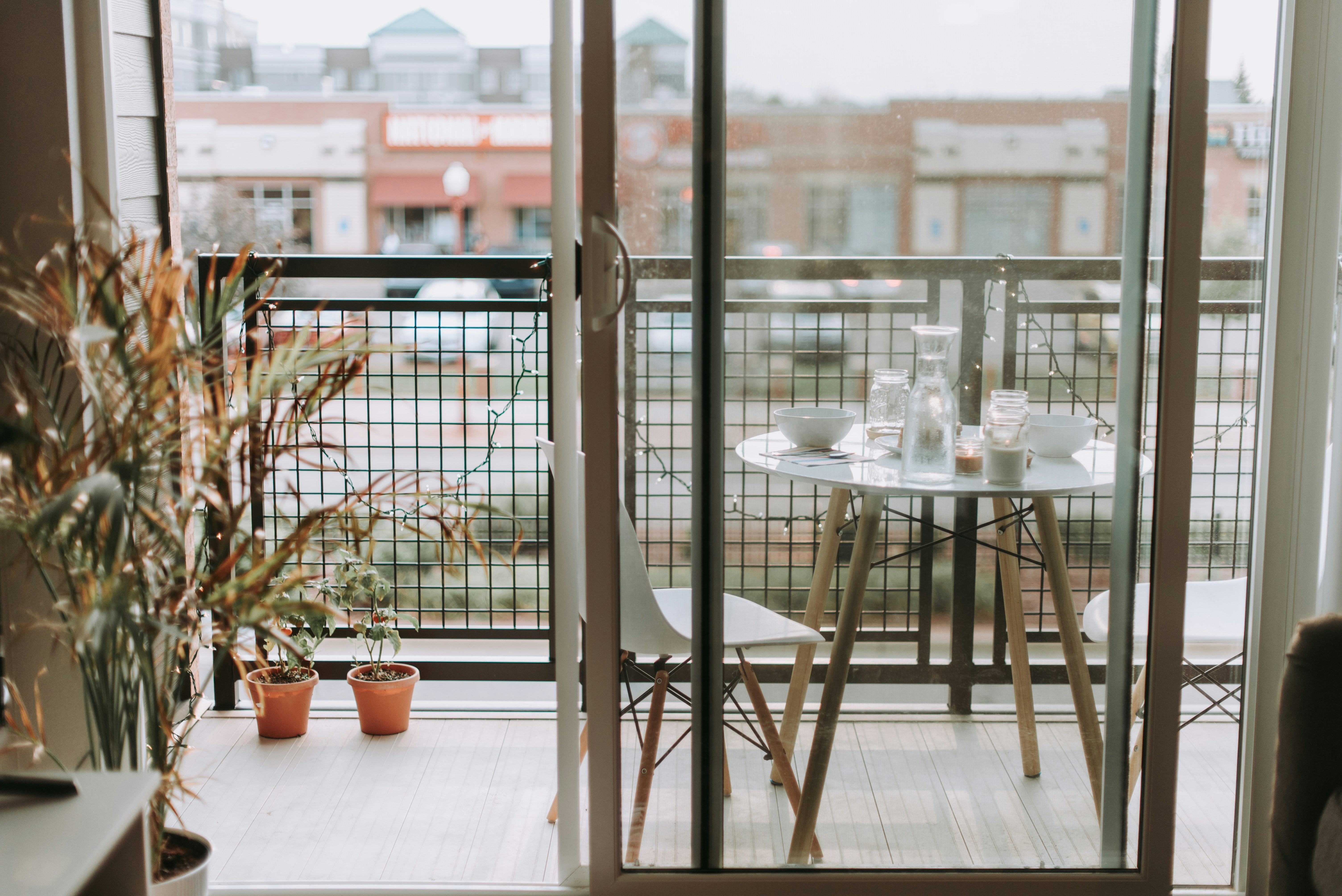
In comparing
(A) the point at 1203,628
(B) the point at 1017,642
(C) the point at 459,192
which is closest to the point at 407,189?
(C) the point at 459,192

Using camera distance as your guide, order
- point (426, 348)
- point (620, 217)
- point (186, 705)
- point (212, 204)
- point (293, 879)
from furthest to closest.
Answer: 1. point (212, 204)
2. point (186, 705)
3. point (426, 348)
4. point (293, 879)
5. point (620, 217)

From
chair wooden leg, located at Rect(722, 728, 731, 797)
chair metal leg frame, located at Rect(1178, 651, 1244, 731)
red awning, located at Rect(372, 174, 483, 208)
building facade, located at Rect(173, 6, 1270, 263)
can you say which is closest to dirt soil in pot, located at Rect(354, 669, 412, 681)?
chair wooden leg, located at Rect(722, 728, 731, 797)

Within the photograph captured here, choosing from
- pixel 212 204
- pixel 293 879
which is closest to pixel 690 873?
pixel 293 879

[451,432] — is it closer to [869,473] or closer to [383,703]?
[383,703]

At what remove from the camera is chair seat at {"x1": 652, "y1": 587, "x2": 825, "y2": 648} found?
1.86 m

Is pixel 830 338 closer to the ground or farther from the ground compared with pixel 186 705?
farther from the ground

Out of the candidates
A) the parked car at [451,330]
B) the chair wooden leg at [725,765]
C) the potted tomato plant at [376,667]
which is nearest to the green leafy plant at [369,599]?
the potted tomato plant at [376,667]

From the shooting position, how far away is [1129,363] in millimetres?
1814

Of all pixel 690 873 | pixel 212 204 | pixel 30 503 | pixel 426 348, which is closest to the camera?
pixel 30 503

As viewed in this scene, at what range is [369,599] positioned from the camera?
2881 mm

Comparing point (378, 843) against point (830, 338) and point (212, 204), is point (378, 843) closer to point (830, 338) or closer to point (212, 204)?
point (830, 338)

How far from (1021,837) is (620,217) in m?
1.31

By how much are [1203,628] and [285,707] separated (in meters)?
2.14

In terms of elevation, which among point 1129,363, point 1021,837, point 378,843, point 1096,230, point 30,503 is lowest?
point 378,843
